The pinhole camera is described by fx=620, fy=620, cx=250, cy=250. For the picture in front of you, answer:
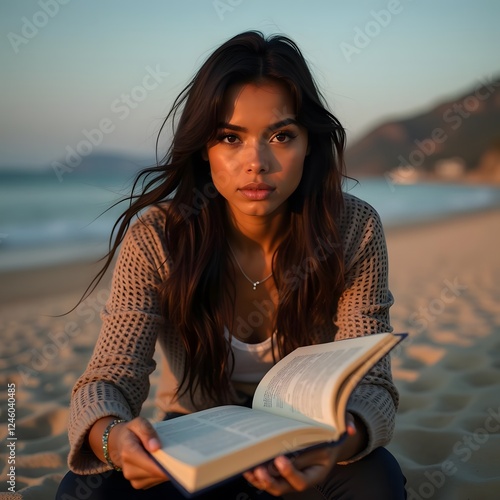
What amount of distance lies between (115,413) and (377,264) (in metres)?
0.98

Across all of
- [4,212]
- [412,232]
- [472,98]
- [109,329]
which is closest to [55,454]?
[109,329]

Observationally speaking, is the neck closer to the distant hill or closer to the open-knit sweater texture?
the open-knit sweater texture

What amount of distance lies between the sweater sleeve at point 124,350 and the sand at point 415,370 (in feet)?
2.21

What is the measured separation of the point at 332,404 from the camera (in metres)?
1.32

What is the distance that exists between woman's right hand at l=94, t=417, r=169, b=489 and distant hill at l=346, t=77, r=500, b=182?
23248 mm

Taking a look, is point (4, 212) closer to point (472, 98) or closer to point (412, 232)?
point (412, 232)

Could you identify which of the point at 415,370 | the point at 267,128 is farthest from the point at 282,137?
the point at 415,370

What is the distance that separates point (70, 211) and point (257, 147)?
1134 cm

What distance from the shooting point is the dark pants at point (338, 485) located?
1600 mm

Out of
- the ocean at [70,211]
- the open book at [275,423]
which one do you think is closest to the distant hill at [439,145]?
the ocean at [70,211]

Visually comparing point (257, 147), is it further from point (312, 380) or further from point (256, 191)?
point (312, 380)

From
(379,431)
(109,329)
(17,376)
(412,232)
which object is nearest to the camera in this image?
(379,431)

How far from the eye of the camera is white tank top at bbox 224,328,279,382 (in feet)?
6.62

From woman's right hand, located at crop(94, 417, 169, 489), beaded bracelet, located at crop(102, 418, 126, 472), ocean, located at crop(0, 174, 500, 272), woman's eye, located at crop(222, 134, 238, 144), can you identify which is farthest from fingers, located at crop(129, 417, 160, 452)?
ocean, located at crop(0, 174, 500, 272)
